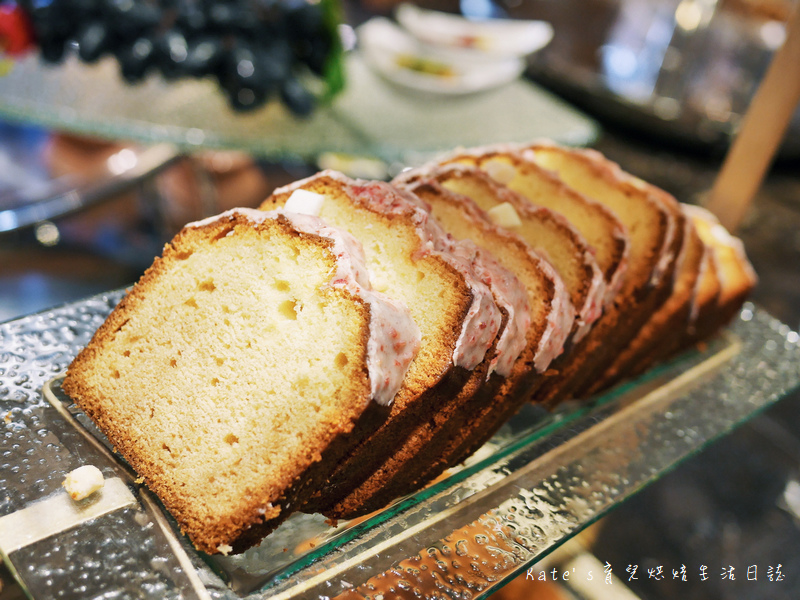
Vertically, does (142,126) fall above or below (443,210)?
below

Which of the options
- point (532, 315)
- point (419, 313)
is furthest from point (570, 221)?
point (419, 313)

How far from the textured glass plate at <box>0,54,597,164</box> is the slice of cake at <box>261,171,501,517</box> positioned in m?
1.60

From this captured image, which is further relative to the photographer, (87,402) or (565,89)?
(565,89)

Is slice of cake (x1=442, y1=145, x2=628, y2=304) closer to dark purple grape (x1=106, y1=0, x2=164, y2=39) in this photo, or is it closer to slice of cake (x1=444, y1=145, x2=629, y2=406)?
slice of cake (x1=444, y1=145, x2=629, y2=406)

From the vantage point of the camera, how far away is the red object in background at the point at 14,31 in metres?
3.03

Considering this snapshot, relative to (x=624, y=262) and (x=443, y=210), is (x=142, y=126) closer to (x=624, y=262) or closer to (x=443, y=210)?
(x=443, y=210)

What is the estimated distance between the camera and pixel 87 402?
1473 millimetres

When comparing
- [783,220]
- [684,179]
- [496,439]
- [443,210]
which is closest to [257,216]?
[443,210]

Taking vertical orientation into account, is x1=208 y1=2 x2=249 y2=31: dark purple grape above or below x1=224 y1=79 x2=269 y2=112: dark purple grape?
above

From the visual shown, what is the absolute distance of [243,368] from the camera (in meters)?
1.37

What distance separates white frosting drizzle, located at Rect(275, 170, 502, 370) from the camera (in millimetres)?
1420

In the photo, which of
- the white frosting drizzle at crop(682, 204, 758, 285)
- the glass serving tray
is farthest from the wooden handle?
the glass serving tray

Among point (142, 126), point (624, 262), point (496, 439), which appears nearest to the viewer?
point (496, 439)

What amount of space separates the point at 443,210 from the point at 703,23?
389 cm
